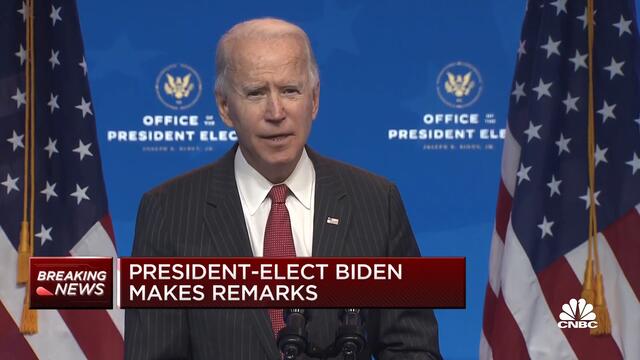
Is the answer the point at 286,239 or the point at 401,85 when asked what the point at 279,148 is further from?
the point at 401,85

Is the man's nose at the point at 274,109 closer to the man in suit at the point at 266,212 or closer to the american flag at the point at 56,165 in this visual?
the man in suit at the point at 266,212

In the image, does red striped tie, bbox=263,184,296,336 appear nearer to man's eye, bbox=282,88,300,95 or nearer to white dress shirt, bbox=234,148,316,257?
white dress shirt, bbox=234,148,316,257

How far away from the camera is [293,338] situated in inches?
51.4

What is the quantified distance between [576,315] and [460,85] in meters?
1.03

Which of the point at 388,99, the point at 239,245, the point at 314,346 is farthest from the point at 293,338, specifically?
the point at 388,99

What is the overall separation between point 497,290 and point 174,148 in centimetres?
144

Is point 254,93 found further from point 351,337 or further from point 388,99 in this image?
point 388,99

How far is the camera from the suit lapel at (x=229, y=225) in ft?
5.20

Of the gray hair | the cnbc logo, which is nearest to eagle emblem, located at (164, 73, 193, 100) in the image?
the cnbc logo

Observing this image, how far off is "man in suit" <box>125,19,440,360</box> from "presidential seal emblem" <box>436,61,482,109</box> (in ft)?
7.03

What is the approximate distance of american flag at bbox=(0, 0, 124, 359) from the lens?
140 inches

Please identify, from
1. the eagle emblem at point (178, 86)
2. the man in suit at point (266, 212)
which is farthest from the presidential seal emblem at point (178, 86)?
the man in suit at point (266, 212)

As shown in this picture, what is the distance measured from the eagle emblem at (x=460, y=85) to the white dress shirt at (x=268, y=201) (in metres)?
2.22

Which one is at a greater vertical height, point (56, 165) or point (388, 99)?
point (388, 99)
